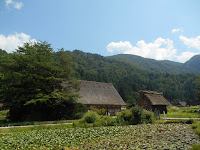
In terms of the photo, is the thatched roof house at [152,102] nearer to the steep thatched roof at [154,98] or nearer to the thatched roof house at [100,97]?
the steep thatched roof at [154,98]

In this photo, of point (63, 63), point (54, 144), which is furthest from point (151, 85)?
point (54, 144)

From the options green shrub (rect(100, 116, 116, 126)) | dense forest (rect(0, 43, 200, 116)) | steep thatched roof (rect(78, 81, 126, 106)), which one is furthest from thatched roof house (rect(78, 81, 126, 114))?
green shrub (rect(100, 116, 116, 126))

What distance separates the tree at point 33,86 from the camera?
22016mm

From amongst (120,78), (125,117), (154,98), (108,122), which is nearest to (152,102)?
(154,98)

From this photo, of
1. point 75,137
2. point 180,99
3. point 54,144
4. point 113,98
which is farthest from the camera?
point 180,99

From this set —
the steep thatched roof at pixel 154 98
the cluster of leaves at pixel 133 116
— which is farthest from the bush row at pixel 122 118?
the steep thatched roof at pixel 154 98

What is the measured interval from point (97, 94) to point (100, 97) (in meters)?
0.92

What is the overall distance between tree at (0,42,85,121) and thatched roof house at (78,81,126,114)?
6400mm

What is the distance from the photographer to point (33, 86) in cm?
2250

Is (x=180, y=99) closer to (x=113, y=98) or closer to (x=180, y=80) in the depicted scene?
(x=180, y=80)

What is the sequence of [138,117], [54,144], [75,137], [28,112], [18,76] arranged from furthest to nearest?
[28,112] < [18,76] < [138,117] < [75,137] < [54,144]

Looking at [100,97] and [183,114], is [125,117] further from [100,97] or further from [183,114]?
[183,114]

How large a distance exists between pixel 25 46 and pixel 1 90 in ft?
23.2

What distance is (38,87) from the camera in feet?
73.5
